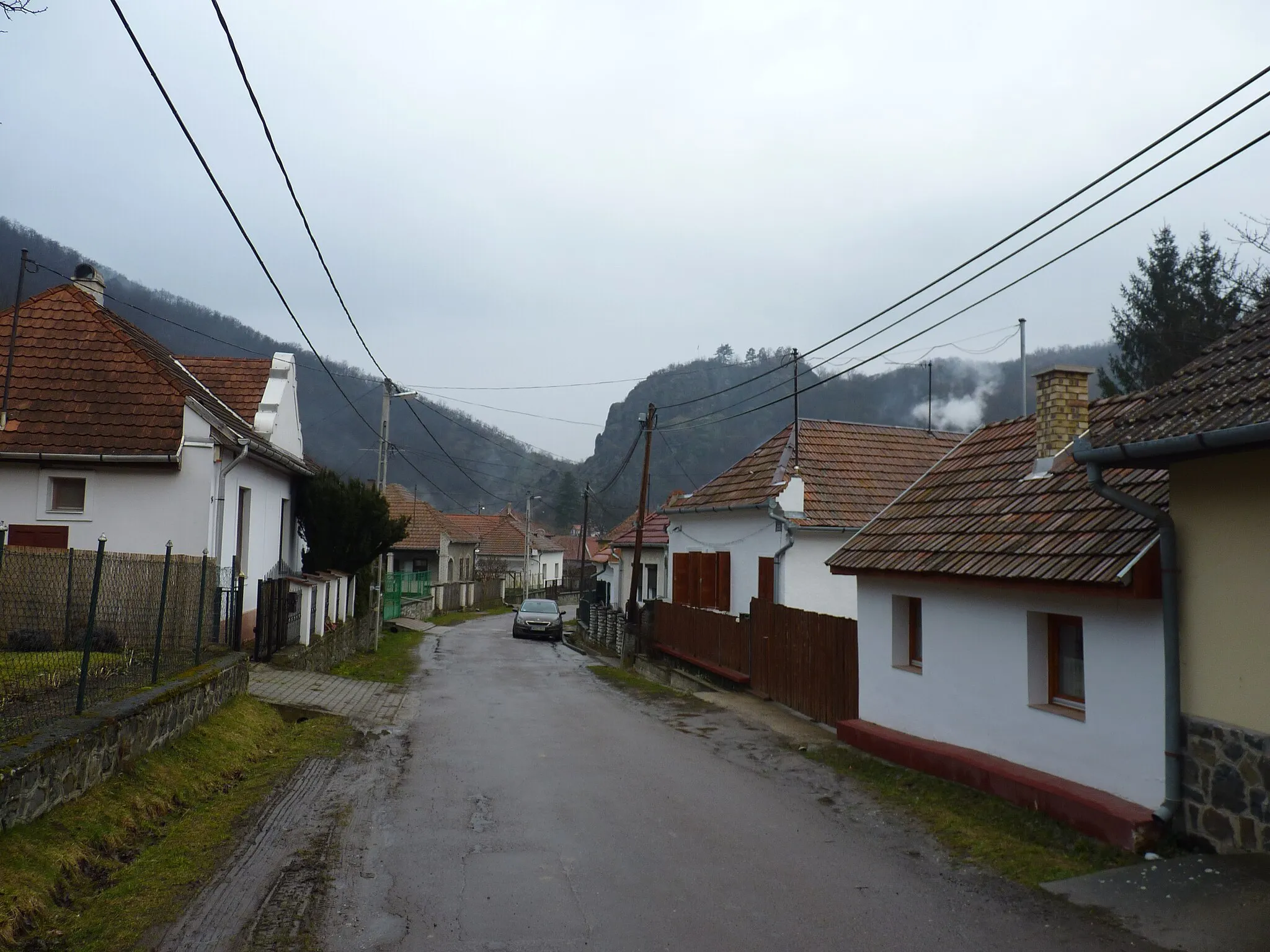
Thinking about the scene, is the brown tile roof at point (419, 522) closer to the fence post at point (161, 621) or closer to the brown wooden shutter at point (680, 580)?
the brown wooden shutter at point (680, 580)

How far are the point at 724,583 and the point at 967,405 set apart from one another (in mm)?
84514

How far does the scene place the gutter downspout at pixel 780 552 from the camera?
2067 cm

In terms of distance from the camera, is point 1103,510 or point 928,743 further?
point 928,743

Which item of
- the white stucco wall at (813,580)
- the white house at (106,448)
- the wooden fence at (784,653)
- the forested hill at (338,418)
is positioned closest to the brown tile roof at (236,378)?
the white house at (106,448)

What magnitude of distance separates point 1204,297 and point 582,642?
29.2 m

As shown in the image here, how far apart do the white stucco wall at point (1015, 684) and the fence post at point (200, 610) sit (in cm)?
815

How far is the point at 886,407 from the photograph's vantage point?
472ft

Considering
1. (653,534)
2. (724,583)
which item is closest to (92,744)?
(724,583)

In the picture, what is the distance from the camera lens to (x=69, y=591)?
1107 centimetres

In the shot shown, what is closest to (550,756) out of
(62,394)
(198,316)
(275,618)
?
(275,618)

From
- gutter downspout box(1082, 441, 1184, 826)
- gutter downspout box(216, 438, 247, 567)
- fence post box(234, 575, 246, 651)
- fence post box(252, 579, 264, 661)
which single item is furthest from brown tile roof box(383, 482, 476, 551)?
gutter downspout box(1082, 441, 1184, 826)

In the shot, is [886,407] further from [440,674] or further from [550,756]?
[550,756]

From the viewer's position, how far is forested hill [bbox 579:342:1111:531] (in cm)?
12300

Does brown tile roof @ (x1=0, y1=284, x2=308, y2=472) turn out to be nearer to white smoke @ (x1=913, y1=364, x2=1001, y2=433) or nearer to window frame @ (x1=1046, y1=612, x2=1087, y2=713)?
window frame @ (x1=1046, y1=612, x2=1087, y2=713)
